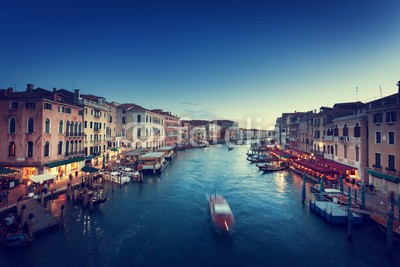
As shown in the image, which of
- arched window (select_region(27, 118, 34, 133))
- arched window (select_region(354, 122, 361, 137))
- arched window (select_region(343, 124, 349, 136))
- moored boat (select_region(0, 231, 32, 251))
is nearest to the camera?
moored boat (select_region(0, 231, 32, 251))

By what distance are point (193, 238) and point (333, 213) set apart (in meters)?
15.3

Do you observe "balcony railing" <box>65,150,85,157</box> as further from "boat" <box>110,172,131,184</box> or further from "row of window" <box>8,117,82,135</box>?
"boat" <box>110,172,131,184</box>

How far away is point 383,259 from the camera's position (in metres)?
16.2

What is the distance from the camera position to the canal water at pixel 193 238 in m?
16.2

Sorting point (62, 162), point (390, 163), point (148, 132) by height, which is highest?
point (148, 132)

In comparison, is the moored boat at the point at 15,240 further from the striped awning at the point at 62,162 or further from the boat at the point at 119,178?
the boat at the point at 119,178

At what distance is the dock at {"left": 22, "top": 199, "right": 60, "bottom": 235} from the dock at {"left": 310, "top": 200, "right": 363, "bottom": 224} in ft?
91.8

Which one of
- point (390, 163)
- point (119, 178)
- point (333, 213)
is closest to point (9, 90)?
point (119, 178)

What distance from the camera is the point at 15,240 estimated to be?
16484mm

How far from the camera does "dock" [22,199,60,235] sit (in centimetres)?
1916

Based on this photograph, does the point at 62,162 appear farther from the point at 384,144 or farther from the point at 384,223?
the point at 384,144

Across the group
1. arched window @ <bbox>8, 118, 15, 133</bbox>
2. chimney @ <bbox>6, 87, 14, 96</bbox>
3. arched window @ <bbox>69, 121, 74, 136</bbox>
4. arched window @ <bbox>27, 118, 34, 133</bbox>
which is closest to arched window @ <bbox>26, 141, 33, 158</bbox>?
arched window @ <bbox>27, 118, 34, 133</bbox>

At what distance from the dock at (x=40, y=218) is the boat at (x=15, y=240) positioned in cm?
173

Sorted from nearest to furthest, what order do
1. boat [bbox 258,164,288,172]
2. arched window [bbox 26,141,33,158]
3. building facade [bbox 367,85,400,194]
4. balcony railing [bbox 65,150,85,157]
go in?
building facade [bbox 367,85,400,194] < arched window [bbox 26,141,33,158] < balcony railing [bbox 65,150,85,157] < boat [bbox 258,164,288,172]
